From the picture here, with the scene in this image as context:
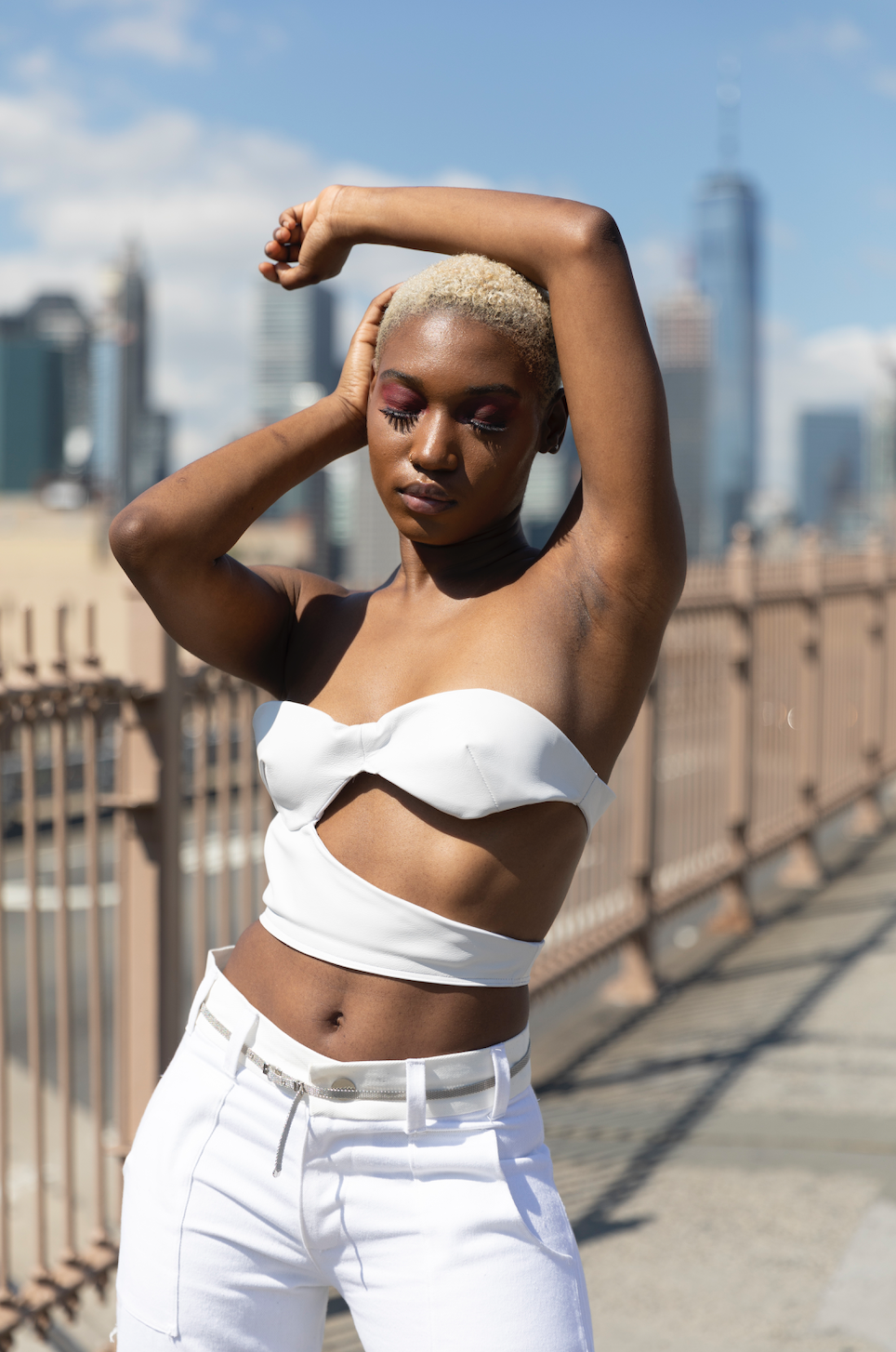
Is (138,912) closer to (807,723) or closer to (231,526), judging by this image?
(231,526)

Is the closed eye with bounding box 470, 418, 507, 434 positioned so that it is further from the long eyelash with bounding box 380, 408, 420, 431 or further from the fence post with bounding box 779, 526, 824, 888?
the fence post with bounding box 779, 526, 824, 888

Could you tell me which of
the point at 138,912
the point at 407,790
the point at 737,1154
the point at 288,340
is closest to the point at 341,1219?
the point at 407,790

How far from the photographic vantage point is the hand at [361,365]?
1.78 metres

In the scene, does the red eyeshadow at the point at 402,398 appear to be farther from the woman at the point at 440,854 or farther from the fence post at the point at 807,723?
the fence post at the point at 807,723

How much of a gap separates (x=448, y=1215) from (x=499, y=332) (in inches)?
39.4

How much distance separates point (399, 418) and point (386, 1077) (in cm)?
77

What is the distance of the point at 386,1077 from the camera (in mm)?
1561

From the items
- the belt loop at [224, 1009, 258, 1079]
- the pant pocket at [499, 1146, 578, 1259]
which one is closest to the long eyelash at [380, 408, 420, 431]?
the belt loop at [224, 1009, 258, 1079]

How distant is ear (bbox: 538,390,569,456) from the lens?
1.69 metres

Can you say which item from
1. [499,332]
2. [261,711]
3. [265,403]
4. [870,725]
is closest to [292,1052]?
[261,711]

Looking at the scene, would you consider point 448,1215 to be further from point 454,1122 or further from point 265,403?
point 265,403

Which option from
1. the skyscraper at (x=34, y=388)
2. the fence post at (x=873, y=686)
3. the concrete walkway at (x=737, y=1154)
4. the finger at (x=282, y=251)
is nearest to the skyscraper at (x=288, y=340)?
the skyscraper at (x=34, y=388)

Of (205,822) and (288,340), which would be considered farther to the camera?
(288,340)

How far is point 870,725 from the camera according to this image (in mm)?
9984
